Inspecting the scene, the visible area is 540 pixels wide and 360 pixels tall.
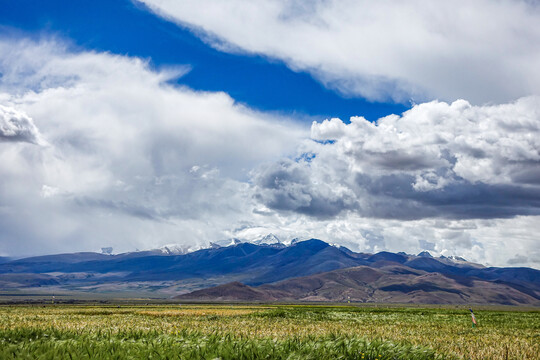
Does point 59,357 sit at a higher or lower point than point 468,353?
higher

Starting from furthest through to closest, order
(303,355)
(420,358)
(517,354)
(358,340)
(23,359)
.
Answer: (517,354) < (358,340) < (420,358) < (303,355) < (23,359)

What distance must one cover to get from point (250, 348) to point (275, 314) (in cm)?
3994

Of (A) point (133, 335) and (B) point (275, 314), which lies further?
(B) point (275, 314)

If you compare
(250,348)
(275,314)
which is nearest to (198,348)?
(250,348)

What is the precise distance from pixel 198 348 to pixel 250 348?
1.72 meters

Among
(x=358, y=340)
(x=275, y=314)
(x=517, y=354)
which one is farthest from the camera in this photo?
(x=275, y=314)

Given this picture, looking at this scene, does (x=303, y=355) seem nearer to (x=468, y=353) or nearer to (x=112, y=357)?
(x=112, y=357)

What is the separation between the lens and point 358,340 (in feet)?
52.0

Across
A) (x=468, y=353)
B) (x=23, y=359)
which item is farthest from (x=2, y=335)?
(x=468, y=353)

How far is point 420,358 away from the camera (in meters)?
14.4

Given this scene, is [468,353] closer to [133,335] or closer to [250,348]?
[250,348]

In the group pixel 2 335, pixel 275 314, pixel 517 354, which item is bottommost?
pixel 275 314

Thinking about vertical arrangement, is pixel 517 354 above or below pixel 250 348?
below

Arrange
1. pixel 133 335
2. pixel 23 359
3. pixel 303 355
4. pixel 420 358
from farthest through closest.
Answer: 1. pixel 133 335
2. pixel 420 358
3. pixel 303 355
4. pixel 23 359
